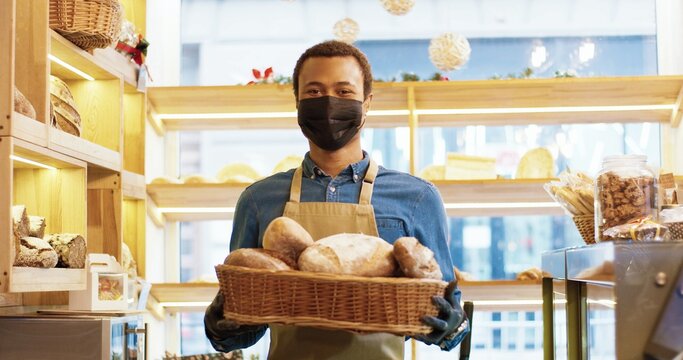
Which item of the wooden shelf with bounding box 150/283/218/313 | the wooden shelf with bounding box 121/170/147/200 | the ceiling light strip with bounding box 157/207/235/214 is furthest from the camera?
the ceiling light strip with bounding box 157/207/235/214

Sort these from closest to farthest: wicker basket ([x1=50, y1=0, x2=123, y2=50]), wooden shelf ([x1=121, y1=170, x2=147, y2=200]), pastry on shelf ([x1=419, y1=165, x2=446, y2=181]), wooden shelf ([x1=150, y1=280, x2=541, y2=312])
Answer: wicker basket ([x1=50, y1=0, x2=123, y2=50]), wooden shelf ([x1=121, y1=170, x2=147, y2=200]), wooden shelf ([x1=150, y1=280, x2=541, y2=312]), pastry on shelf ([x1=419, y1=165, x2=446, y2=181])

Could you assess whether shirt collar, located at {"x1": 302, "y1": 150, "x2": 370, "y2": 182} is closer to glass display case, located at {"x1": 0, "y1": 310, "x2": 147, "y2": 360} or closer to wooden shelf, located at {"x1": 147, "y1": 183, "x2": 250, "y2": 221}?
glass display case, located at {"x1": 0, "y1": 310, "x2": 147, "y2": 360}

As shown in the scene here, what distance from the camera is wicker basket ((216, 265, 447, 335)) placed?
5.32 feet

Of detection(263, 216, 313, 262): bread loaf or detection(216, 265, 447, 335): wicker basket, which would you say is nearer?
detection(216, 265, 447, 335): wicker basket

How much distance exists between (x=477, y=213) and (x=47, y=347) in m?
2.71

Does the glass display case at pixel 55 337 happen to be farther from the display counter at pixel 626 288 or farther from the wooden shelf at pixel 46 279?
the display counter at pixel 626 288

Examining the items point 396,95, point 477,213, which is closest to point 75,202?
point 396,95

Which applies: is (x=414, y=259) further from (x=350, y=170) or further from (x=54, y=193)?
(x=54, y=193)

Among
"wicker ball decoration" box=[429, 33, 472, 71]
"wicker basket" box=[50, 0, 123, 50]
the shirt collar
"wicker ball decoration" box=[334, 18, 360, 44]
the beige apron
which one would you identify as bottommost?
the beige apron

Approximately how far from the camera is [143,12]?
4941mm

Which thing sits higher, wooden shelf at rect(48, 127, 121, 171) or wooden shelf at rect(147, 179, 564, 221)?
wooden shelf at rect(48, 127, 121, 171)

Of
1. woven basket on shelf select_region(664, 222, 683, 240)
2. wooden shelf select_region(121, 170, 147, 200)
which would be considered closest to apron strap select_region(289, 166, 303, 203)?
woven basket on shelf select_region(664, 222, 683, 240)

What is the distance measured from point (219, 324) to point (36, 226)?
1.55m

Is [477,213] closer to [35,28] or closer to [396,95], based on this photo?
[396,95]
